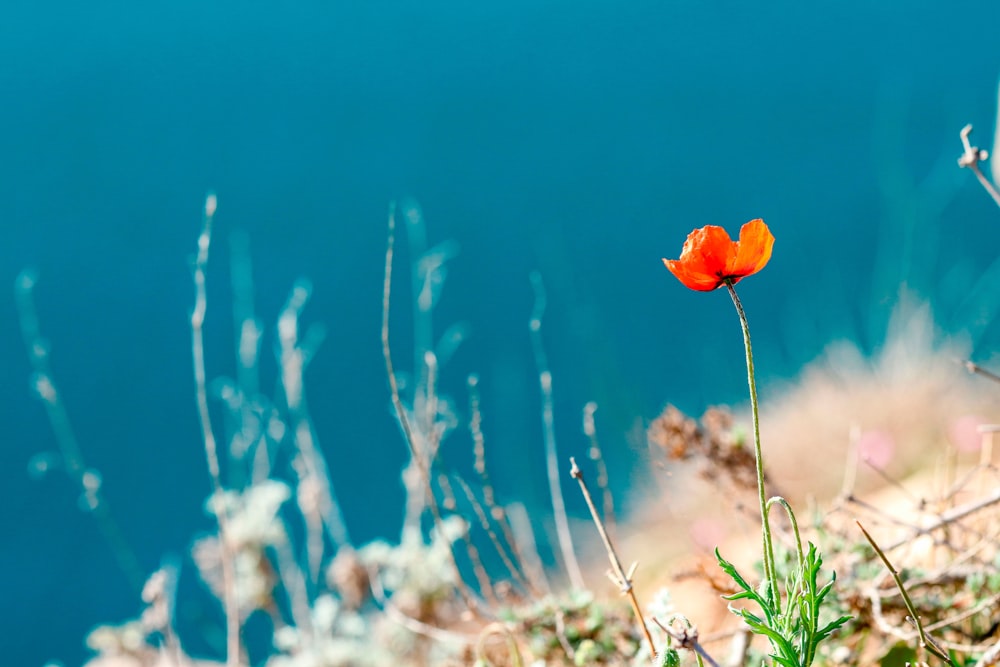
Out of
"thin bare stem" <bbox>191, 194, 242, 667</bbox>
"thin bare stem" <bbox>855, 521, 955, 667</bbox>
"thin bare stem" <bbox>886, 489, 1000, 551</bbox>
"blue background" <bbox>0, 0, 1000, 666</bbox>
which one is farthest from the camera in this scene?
"blue background" <bbox>0, 0, 1000, 666</bbox>

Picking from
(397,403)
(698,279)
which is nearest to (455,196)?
(397,403)

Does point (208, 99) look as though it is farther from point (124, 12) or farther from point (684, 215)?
point (684, 215)

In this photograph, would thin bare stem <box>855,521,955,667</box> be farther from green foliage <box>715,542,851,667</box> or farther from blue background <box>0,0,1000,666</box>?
blue background <box>0,0,1000,666</box>

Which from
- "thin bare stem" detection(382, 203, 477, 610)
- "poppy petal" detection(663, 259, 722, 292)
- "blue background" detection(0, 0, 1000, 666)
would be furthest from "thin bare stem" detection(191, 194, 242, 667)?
"blue background" detection(0, 0, 1000, 666)

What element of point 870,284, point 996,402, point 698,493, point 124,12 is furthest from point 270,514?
point 870,284

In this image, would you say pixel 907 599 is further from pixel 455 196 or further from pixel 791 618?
pixel 455 196

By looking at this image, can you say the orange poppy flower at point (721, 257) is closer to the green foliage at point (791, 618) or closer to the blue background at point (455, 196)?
the green foliage at point (791, 618)

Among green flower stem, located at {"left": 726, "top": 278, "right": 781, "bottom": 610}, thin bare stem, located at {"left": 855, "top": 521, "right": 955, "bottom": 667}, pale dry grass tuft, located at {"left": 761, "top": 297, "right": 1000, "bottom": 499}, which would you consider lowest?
thin bare stem, located at {"left": 855, "top": 521, "right": 955, "bottom": 667}
